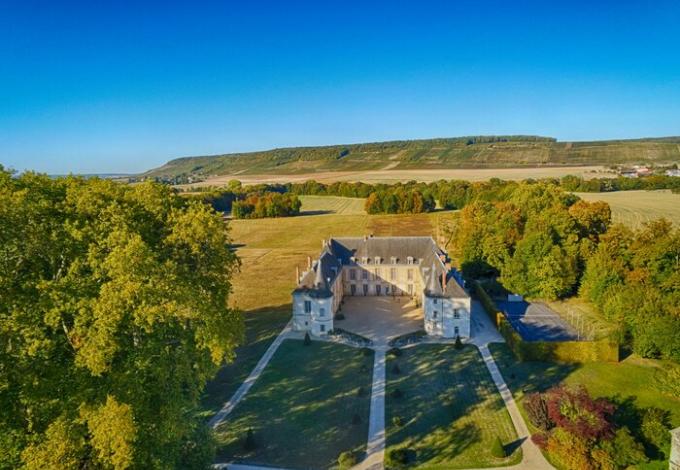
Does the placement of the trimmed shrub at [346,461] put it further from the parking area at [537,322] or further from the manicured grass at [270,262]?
the parking area at [537,322]

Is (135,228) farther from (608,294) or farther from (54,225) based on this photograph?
(608,294)

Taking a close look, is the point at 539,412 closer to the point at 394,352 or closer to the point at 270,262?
the point at 394,352

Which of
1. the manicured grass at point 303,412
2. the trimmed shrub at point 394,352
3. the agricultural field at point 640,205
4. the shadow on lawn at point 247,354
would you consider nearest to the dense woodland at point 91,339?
the manicured grass at point 303,412

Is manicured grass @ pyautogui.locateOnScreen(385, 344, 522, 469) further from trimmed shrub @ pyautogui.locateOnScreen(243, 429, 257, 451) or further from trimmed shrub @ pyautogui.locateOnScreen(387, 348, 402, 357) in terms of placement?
trimmed shrub @ pyautogui.locateOnScreen(243, 429, 257, 451)

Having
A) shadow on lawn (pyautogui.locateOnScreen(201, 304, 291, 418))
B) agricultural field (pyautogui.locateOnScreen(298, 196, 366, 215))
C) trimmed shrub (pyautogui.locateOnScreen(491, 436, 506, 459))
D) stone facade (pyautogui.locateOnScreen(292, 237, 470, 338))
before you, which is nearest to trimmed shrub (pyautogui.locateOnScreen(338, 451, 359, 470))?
trimmed shrub (pyautogui.locateOnScreen(491, 436, 506, 459))

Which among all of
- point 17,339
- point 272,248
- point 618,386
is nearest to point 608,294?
point 618,386

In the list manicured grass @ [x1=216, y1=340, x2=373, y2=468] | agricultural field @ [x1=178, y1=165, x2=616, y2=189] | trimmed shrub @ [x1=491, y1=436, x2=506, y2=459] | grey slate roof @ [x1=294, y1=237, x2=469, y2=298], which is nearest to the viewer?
trimmed shrub @ [x1=491, y1=436, x2=506, y2=459]
